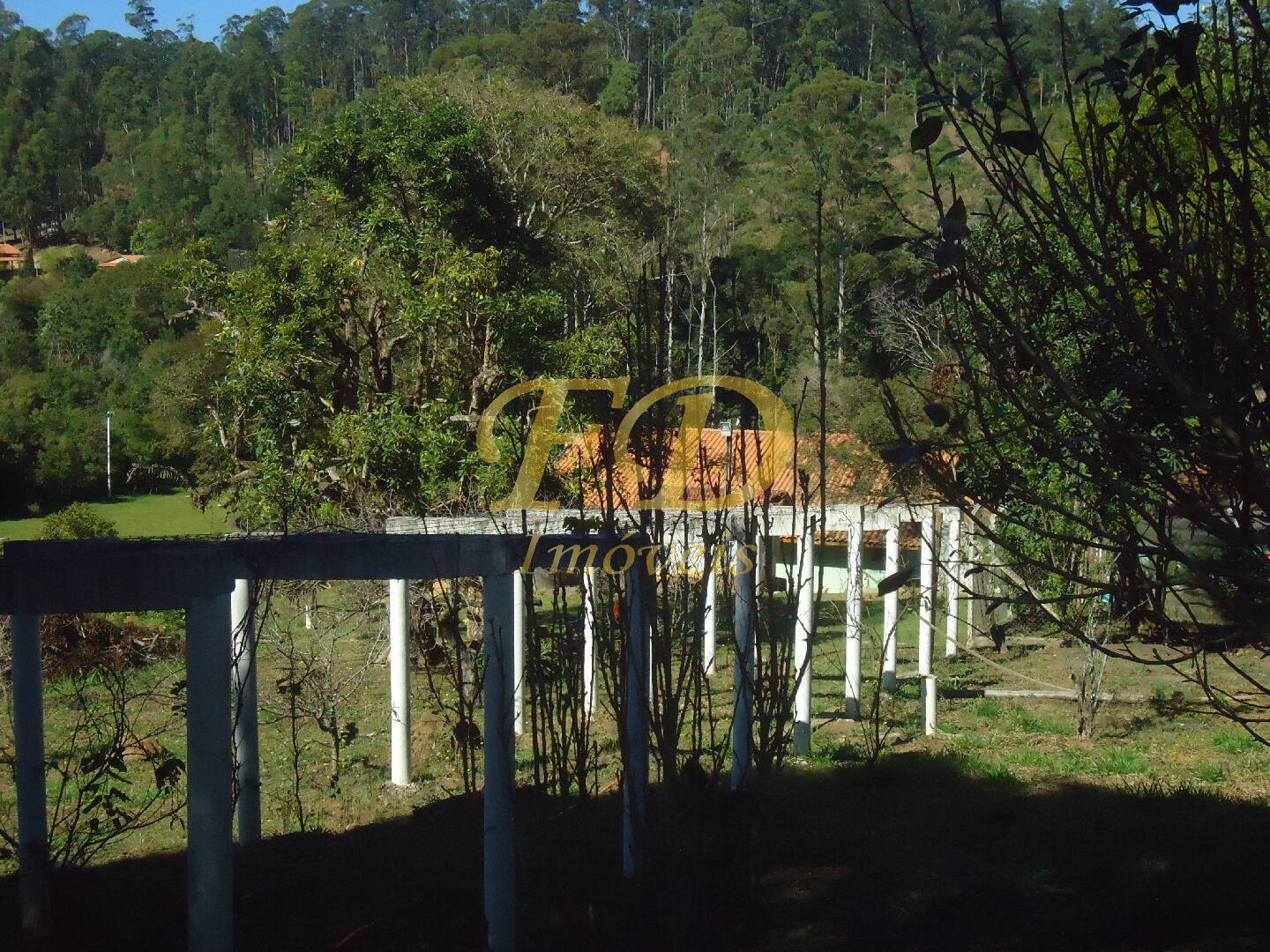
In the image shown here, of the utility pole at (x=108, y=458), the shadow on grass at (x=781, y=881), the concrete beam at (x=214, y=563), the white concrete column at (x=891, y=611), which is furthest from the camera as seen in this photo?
the utility pole at (x=108, y=458)

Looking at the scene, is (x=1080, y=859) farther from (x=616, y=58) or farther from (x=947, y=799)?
(x=616, y=58)

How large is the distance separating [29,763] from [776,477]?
2823 mm

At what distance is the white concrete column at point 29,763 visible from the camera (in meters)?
3.60

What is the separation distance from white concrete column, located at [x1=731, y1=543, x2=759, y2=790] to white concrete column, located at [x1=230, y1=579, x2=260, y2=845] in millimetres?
1786

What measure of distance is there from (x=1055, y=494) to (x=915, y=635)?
890cm

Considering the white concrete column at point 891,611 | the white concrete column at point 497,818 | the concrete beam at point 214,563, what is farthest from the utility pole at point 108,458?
the white concrete column at point 497,818

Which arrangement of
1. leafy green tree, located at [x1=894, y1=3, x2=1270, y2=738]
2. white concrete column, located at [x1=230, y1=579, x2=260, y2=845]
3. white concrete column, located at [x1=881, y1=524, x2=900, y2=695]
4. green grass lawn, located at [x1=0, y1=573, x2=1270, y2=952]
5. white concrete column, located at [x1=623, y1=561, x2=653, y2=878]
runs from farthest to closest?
white concrete column, located at [x1=881, y1=524, x2=900, y2=695], white concrete column, located at [x1=230, y1=579, x2=260, y2=845], green grass lawn, located at [x1=0, y1=573, x2=1270, y2=952], white concrete column, located at [x1=623, y1=561, x2=653, y2=878], leafy green tree, located at [x1=894, y1=3, x2=1270, y2=738]

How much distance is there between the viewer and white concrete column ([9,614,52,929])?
3.60 meters

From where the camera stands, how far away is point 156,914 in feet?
12.8

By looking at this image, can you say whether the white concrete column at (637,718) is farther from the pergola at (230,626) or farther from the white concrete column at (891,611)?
the white concrete column at (891,611)

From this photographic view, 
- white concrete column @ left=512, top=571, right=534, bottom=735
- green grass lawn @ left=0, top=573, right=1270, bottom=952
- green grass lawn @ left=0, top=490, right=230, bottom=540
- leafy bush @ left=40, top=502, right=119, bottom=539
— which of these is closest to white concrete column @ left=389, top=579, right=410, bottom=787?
green grass lawn @ left=0, top=573, right=1270, bottom=952

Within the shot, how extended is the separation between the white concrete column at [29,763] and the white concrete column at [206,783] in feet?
3.57

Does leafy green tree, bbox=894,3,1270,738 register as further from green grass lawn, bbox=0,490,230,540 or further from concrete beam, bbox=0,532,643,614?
green grass lawn, bbox=0,490,230,540

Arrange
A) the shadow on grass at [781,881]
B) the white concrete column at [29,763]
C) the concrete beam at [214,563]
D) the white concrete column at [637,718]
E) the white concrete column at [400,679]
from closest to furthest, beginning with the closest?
the white concrete column at [637,718] → the concrete beam at [214,563] → the shadow on grass at [781,881] → the white concrete column at [29,763] → the white concrete column at [400,679]
